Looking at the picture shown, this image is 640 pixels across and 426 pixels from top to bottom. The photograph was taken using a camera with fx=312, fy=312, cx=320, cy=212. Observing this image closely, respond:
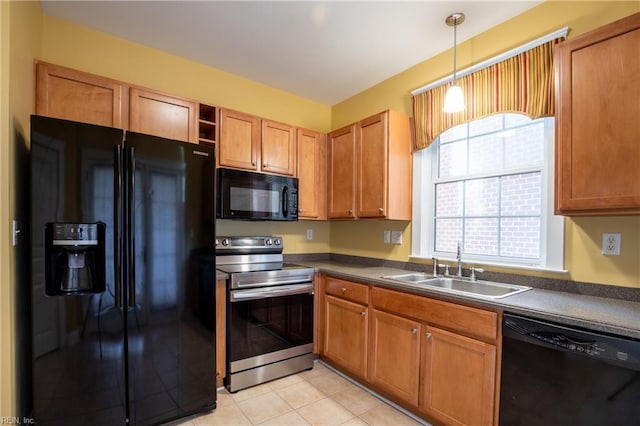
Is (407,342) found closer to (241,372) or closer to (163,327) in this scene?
(241,372)

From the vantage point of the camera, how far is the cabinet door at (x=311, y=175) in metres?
3.09

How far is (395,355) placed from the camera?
2.10 metres

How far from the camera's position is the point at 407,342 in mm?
2023

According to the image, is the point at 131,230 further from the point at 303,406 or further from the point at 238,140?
the point at 303,406

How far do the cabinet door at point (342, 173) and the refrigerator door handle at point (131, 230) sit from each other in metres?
1.79

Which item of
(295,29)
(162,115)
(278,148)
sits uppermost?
(295,29)

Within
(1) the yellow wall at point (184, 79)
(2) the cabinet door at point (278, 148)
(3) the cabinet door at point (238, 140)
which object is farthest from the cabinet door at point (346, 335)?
(3) the cabinet door at point (238, 140)

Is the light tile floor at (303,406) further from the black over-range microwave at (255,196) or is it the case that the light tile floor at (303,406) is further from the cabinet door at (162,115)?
the cabinet door at (162,115)

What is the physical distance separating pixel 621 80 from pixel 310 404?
2535 millimetres

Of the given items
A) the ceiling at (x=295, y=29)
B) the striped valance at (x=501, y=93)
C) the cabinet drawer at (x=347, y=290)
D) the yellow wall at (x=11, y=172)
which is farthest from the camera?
the cabinet drawer at (x=347, y=290)

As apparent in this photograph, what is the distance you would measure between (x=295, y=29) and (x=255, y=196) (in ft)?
4.34

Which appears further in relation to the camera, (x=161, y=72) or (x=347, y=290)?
(x=161, y=72)

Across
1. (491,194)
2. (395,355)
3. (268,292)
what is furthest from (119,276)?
(491,194)

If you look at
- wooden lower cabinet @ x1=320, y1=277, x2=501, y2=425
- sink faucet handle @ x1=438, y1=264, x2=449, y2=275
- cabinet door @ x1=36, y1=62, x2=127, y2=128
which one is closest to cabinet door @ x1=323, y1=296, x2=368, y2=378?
wooden lower cabinet @ x1=320, y1=277, x2=501, y2=425
